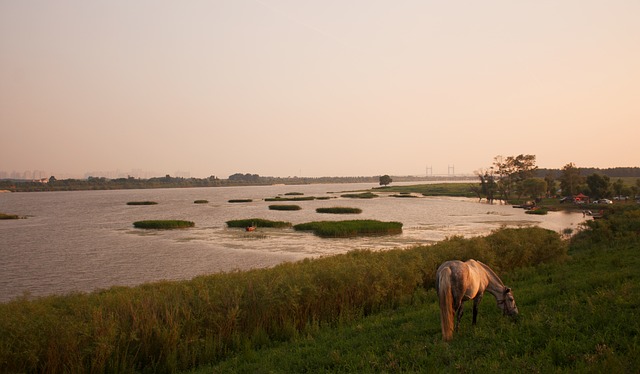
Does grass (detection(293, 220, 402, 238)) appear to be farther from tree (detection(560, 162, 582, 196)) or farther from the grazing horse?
tree (detection(560, 162, 582, 196))

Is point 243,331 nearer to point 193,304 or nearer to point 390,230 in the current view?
point 193,304

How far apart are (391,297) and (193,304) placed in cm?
819

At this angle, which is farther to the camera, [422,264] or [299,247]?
[299,247]

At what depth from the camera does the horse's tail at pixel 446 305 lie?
10.1m

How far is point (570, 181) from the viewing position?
99938mm

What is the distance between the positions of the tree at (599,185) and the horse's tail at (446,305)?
315ft

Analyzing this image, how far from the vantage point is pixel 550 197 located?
113 m

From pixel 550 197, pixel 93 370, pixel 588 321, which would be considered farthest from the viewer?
pixel 550 197

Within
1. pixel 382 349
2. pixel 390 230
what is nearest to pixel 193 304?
pixel 382 349

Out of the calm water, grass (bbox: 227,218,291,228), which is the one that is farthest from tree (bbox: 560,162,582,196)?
grass (bbox: 227,218,291,228)

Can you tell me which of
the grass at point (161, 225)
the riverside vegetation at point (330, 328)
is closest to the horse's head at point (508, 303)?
the riverside vegetation at point (330, 328)

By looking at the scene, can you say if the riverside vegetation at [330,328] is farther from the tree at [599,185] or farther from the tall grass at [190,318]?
the tree at [599,185]

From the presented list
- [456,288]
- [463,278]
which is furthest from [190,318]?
[463,278]

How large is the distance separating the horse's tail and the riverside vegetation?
12.4 inches
